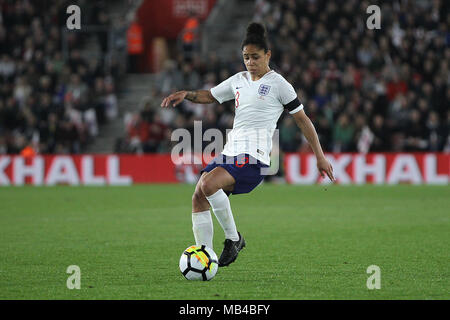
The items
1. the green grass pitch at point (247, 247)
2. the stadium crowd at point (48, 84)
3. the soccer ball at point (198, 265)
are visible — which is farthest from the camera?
the stadium crowd at point (48, 84)

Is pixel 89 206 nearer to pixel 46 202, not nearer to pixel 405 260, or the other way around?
pixel 46 202

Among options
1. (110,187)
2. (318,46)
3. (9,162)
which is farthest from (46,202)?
(318,46)

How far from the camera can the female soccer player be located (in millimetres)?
7652

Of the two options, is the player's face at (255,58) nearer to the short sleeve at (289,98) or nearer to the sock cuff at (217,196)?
the short sleeve at (289,98)

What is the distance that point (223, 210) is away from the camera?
775 cm

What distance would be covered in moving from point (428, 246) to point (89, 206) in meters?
7.69

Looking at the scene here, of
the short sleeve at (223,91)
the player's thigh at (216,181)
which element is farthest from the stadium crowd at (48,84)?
the player's thigh at (216,181)

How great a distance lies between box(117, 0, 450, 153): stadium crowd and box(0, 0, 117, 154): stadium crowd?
154 centimetres

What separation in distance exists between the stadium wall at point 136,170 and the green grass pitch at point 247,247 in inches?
131

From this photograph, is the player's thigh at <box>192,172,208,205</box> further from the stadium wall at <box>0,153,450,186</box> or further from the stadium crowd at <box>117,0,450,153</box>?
the stadium wall at <box>0,153,450,186</box>

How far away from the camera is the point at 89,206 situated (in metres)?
15.6

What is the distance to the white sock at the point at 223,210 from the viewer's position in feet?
25.0

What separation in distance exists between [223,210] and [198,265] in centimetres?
69

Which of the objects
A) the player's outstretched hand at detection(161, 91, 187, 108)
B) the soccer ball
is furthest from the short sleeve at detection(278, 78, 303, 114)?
the soccer ball
